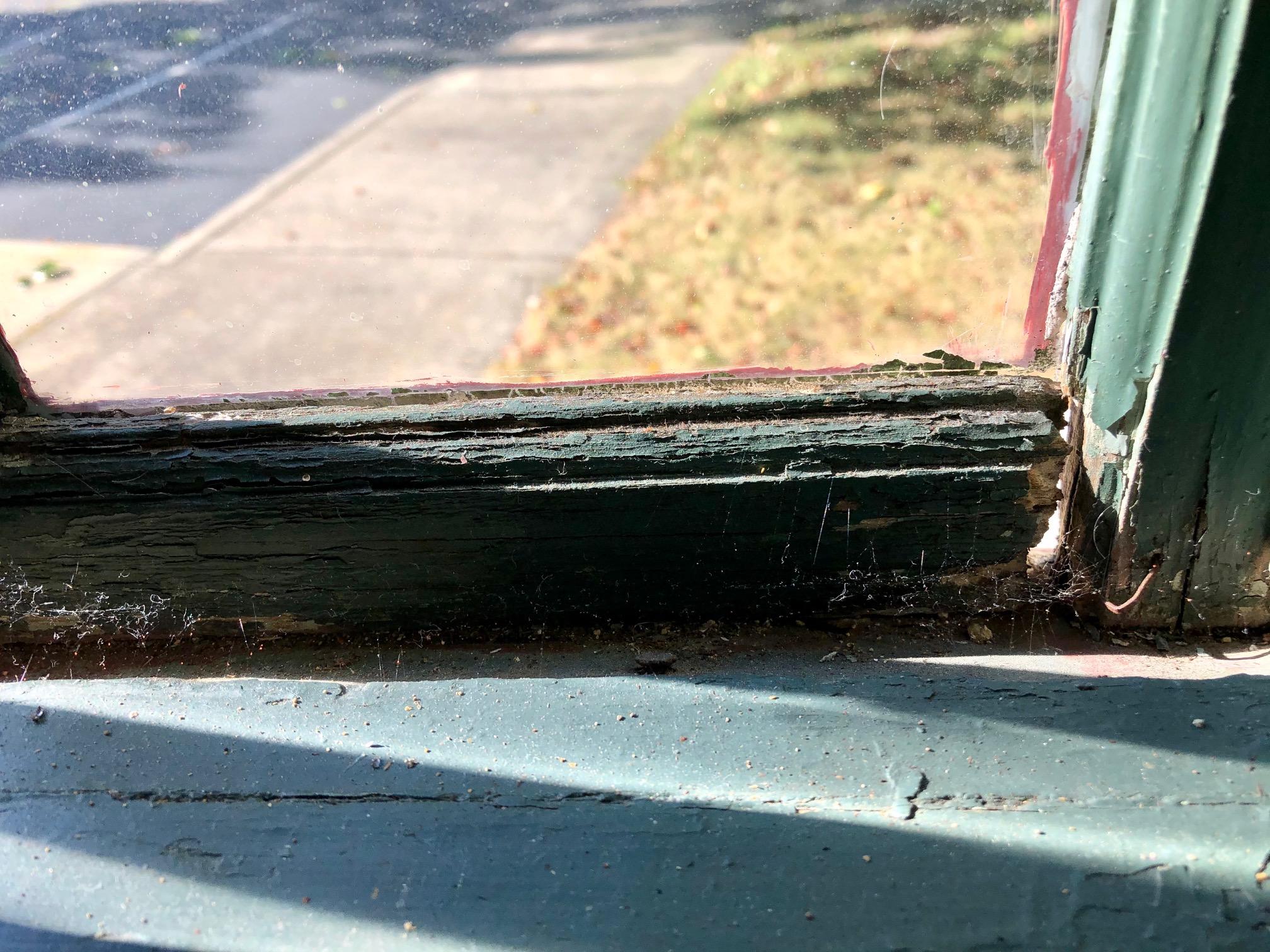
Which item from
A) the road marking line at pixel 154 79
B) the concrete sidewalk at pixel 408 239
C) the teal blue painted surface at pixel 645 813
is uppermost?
the road marking line at pixel 154 79

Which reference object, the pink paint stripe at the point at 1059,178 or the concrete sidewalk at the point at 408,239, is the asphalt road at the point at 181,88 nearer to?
the concrete sidewalk at the point at 408,239

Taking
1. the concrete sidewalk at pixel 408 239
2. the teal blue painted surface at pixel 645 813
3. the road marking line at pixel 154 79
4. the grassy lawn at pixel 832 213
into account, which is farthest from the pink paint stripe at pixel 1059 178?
the road marking line at pixel 154 79

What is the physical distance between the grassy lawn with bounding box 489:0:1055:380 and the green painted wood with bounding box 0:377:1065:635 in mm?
70

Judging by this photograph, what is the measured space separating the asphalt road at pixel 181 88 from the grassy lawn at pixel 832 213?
253 millimetres

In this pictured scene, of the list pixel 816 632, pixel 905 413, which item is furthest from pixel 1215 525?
pixel 816 632

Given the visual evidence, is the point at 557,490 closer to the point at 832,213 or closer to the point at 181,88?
the point at 832,213

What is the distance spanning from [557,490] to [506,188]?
36 cm

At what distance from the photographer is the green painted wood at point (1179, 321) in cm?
83

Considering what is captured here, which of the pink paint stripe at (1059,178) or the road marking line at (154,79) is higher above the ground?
the road marking line at (154,79)

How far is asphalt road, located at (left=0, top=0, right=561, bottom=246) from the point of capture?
2.89 feet

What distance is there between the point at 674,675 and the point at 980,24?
2.67 ft

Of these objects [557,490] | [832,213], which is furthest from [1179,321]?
[557,490]

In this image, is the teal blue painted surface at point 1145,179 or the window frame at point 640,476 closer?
the teal blue painted surface at point 1145,179

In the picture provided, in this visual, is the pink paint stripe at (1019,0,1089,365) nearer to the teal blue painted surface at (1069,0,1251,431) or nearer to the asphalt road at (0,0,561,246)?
the teal blue painted surface at (1069,0,1251,431)
